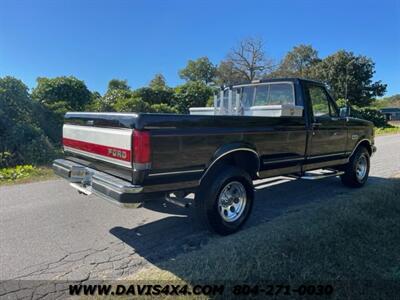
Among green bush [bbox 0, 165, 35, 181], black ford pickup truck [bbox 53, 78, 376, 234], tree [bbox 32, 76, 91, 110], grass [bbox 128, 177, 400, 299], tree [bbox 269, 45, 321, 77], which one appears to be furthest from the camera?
tree [bbox 269, 45, 321, 77]

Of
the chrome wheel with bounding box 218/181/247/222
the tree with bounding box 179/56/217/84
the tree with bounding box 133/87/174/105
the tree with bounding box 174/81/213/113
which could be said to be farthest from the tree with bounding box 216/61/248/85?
the chrome wheel with bounding box 218/181/247/222

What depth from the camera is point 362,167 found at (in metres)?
7.34

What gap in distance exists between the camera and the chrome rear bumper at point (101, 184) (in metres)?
3.62

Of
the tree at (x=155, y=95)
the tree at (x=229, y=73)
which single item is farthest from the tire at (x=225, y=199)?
Answer: the tree at (x=229, y=73)

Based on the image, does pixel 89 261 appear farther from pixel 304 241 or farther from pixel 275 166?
Answer: pixel 275 166

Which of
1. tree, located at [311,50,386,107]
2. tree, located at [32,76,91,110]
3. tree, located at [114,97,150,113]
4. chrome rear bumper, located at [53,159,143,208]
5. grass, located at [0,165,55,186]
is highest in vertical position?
tree, located at [311,50,386,107]

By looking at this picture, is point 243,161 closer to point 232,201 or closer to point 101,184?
point 232,201

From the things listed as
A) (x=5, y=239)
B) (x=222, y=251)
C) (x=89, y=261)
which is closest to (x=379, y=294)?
(x=222, y=251)

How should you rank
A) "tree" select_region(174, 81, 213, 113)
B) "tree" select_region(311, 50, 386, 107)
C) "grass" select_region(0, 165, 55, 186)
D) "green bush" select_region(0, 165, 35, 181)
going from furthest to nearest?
"tree" select_region(311, 50, 386, 107) < "tree" select_region(174, 81, 213, 113) < "green bush" select_region(0, 165, 35, 181) < "grass" select_region(0, 165, 55, 186)

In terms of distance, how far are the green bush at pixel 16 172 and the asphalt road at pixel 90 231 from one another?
128cm

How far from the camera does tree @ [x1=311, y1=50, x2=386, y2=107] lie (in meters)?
42.6

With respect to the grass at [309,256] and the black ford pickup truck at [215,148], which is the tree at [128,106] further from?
the grass at [309,256]

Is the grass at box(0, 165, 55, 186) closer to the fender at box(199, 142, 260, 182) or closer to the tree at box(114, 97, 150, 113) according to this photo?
the tree at box(114, 97, 150, 113)

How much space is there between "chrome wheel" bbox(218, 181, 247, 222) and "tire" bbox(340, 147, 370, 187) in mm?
3307
